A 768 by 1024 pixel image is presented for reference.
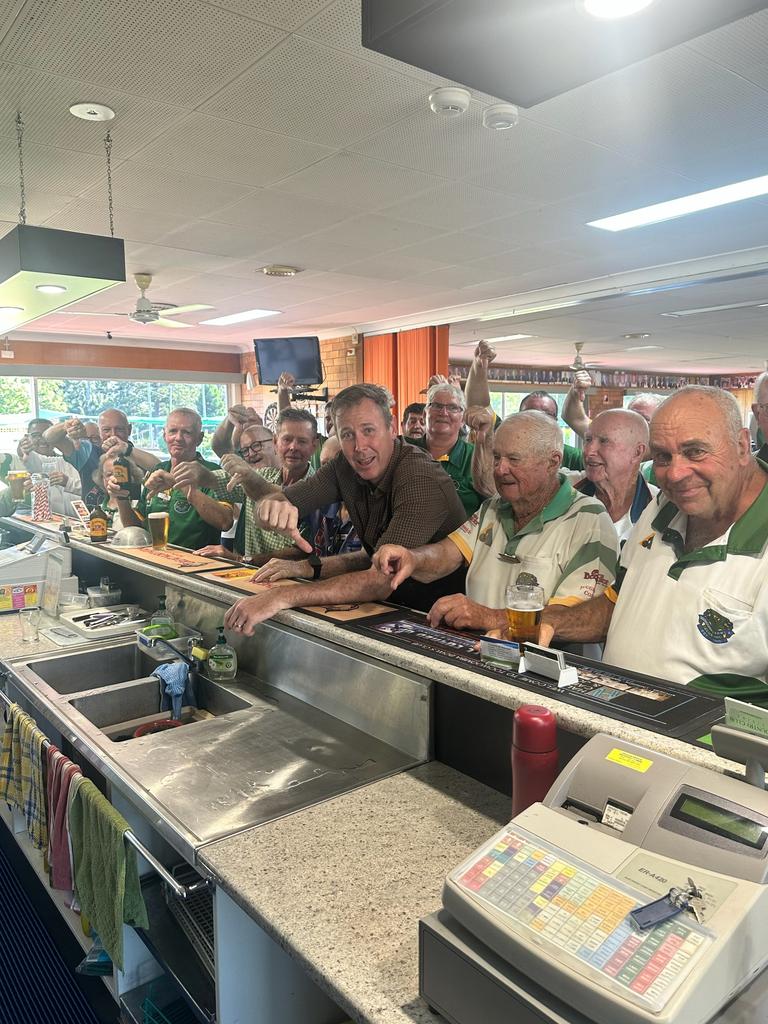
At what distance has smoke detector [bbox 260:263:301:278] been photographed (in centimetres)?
607

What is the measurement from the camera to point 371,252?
5652 millimetres

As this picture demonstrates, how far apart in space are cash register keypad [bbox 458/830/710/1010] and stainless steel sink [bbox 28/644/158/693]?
190cm

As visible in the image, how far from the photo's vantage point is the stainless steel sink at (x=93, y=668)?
2.56 meters

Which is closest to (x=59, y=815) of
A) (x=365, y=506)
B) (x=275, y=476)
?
(x=365, y=506)

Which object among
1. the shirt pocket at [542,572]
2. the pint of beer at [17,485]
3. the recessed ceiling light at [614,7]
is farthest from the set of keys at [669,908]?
the pint of beer at [17,485]

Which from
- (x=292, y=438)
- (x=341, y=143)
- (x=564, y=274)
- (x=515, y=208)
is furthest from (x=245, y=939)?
(x=564, y=274)

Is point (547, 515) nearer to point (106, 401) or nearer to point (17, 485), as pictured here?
point (17, 485)

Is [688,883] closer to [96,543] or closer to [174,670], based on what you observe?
[174,670]

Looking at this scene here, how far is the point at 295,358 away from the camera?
6.73m

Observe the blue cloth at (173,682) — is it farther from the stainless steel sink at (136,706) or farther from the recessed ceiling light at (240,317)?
the recessed ceiling light at (240,317)

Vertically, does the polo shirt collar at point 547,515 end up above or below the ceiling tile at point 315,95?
below

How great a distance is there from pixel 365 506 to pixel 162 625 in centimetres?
87

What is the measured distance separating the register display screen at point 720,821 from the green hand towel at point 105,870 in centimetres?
120

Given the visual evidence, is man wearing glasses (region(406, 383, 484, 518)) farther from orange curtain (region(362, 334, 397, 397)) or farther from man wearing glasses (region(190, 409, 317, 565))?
orange curtain (region(362, 334, 397, 397))
